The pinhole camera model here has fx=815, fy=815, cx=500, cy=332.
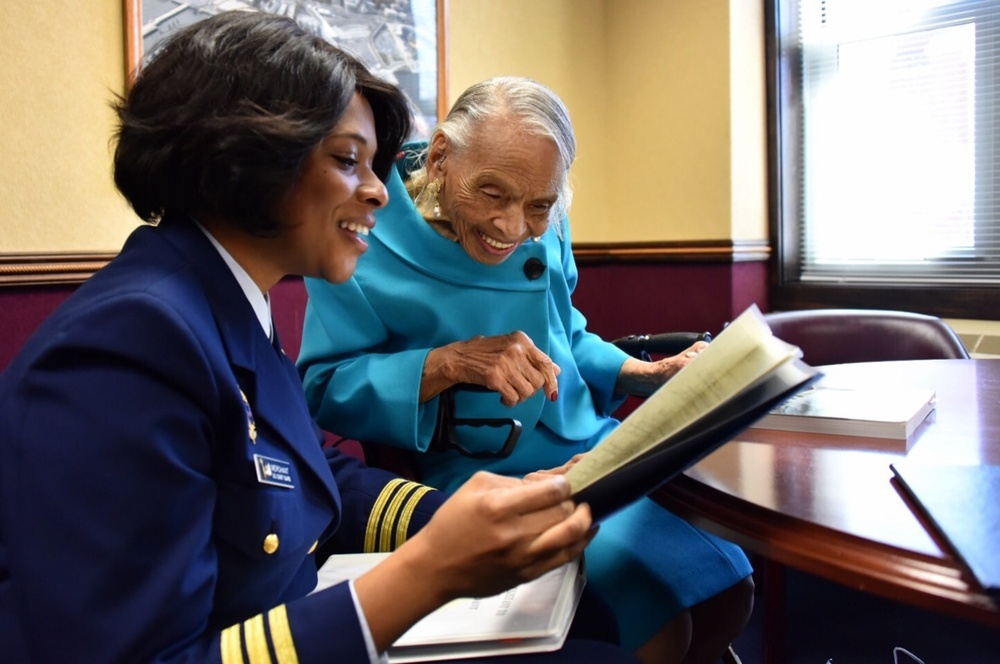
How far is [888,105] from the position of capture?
2930mm

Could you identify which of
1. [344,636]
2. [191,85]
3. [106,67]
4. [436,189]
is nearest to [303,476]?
[344,636]

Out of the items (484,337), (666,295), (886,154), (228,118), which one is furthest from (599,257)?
(228,118)

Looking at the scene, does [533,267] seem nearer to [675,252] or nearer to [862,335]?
[862,335]

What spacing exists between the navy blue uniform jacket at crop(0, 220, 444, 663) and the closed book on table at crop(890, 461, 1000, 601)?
1.63ft

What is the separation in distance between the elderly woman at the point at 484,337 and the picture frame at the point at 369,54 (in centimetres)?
79

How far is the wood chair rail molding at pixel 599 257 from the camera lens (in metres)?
1.84

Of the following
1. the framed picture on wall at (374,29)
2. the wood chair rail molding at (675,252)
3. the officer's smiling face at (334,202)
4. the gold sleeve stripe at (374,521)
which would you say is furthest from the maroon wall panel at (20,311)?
the wood chair rail molding at (675,252)

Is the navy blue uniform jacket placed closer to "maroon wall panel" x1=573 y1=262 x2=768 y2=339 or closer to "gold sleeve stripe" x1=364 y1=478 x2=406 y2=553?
"gold sleeve stripe" x1=364 y1=478 x2=406 y2=553

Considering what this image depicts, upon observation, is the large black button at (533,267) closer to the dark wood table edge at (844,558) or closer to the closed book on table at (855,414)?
the closed book on table at (855,414)

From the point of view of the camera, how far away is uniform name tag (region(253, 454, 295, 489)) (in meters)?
0.77

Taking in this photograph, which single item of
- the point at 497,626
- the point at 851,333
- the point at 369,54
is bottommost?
the point at 497,626

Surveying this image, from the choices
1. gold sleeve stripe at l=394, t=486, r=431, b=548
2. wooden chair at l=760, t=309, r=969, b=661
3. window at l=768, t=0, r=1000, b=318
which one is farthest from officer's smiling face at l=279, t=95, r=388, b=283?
window at l=768, t=0, r=1000, b=318

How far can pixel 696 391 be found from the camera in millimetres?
680

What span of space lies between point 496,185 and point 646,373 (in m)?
0.47
